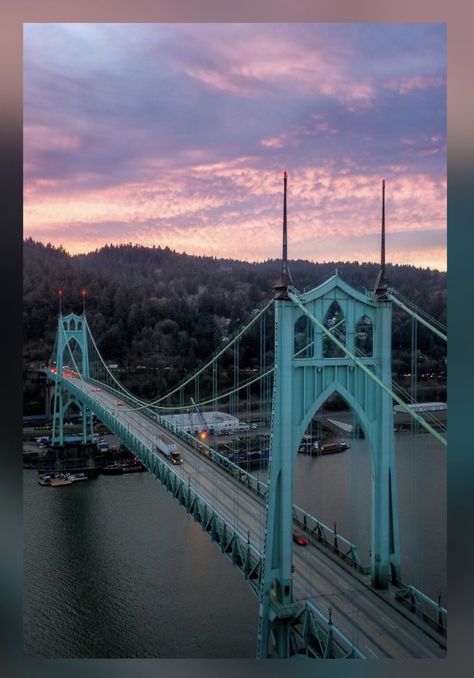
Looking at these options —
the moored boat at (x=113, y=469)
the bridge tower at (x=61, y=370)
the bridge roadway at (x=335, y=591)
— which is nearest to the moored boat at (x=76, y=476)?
the moored boat at (x=113, y=469)

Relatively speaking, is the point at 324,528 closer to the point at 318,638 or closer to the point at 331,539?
the point at 331,539

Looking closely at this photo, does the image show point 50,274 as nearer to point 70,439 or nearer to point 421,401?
point 70,439

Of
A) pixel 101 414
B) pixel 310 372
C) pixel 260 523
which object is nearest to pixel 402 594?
pixel 260 523

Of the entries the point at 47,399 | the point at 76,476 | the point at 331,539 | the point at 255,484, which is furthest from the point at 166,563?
the point at 47,399

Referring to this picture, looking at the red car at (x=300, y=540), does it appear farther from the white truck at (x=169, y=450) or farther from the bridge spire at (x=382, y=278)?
the bridge spire at (x=382, y=278)
